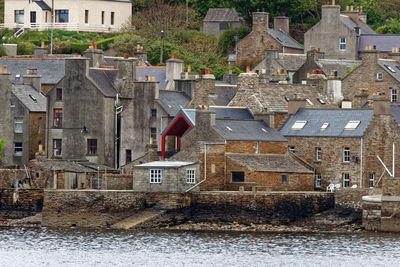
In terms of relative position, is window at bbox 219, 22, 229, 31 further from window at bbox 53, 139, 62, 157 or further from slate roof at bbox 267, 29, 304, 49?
window at bbox 53, 139, 62, 157

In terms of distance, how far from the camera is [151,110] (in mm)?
88875

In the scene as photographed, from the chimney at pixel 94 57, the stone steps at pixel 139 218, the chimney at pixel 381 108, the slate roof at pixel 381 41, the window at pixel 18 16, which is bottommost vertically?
the stone steps at pixel 139 218

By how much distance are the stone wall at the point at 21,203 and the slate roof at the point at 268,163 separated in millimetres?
10652

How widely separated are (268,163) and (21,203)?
1366 cm

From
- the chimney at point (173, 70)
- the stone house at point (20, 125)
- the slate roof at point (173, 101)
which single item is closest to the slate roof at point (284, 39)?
the chimney at point (173, 70)

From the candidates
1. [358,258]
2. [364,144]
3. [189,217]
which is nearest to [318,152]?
[364,144]

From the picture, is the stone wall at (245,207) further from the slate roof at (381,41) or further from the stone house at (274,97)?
the slate roof at (381,41)

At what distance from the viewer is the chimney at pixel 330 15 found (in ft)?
388

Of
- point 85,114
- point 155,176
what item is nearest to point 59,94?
point 85,114

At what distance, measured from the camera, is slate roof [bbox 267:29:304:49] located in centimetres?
12121

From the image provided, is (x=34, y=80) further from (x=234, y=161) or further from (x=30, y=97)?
(x=234, y=161)

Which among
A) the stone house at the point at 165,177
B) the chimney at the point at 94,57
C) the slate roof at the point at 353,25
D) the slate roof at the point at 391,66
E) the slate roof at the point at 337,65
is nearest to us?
the stone house at the point at 165,177

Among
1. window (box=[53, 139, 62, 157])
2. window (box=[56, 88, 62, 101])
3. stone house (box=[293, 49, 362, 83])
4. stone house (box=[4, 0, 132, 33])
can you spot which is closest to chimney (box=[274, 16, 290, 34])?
stone house (box=[293, 49, 362, 83])

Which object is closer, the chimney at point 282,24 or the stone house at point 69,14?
the chimney at point 282,24
